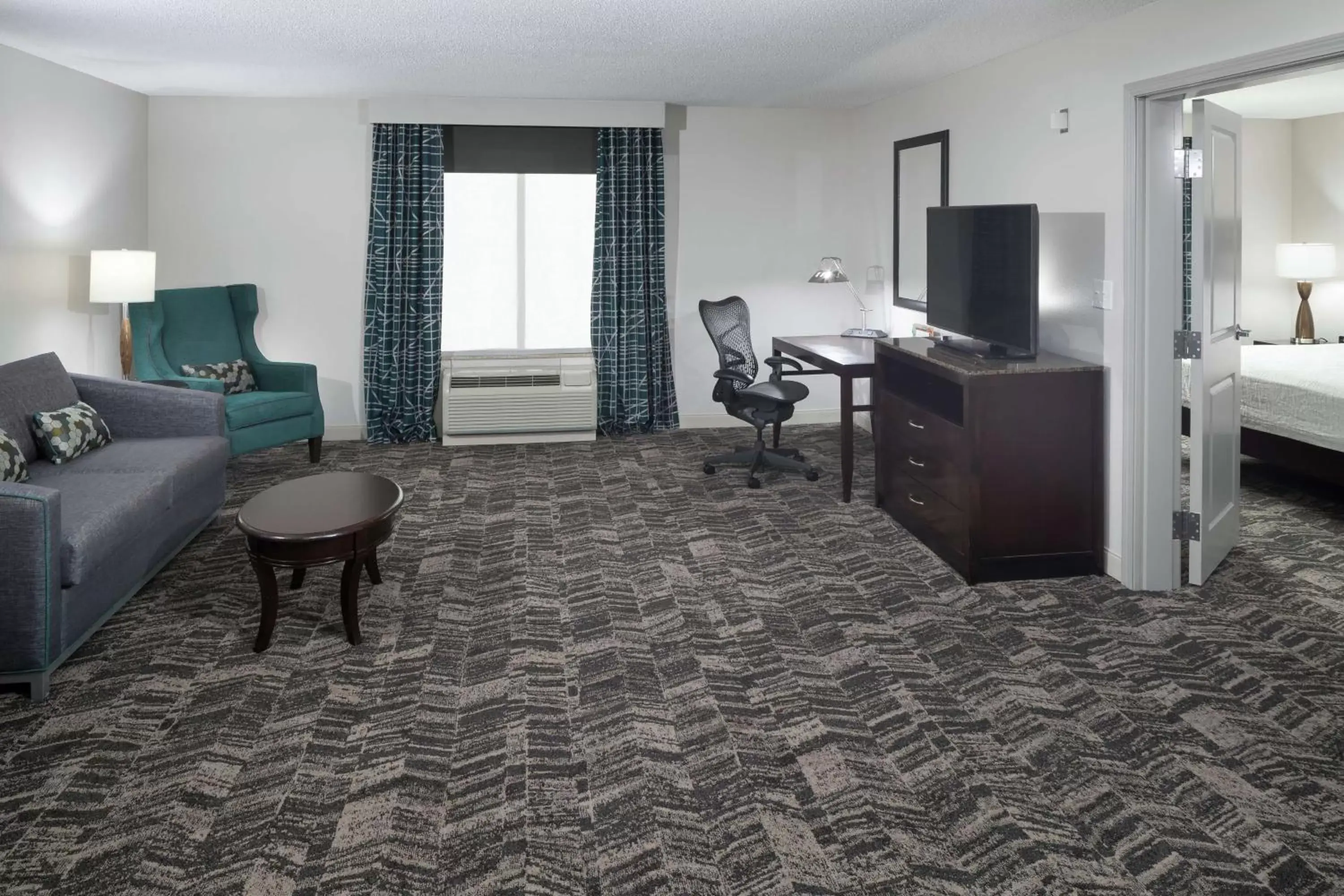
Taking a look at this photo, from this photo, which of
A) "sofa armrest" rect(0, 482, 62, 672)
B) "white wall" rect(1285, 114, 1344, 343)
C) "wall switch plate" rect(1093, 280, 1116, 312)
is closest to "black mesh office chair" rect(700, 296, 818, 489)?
"wall switch plate" rect(1093, 280, 1116, 312)

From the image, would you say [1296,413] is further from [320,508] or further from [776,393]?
[320,508]

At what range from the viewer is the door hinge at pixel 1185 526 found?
13.0 feet

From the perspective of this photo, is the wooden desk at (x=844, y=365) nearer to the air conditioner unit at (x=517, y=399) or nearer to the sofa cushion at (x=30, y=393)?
the air conditioner unit at (x=517, y=399)

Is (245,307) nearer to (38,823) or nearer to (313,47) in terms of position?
(313,47)

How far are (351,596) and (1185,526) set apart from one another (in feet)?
10.2

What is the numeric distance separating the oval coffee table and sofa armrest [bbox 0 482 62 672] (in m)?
0.56

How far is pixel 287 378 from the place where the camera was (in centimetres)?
629

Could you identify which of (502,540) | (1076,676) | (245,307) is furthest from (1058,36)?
(245,307)

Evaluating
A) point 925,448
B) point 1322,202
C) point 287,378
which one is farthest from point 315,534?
point 1322,202

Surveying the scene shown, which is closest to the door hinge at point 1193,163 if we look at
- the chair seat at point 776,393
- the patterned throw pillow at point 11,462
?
the chair seat at point 776,393

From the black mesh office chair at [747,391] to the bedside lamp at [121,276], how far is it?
3037mm

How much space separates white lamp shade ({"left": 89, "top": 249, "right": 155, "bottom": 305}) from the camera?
213 inches

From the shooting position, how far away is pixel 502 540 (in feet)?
15.6

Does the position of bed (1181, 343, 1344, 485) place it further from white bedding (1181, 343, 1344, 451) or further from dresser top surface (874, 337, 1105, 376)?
dresser top surface (874, 337, 1105, 376)
